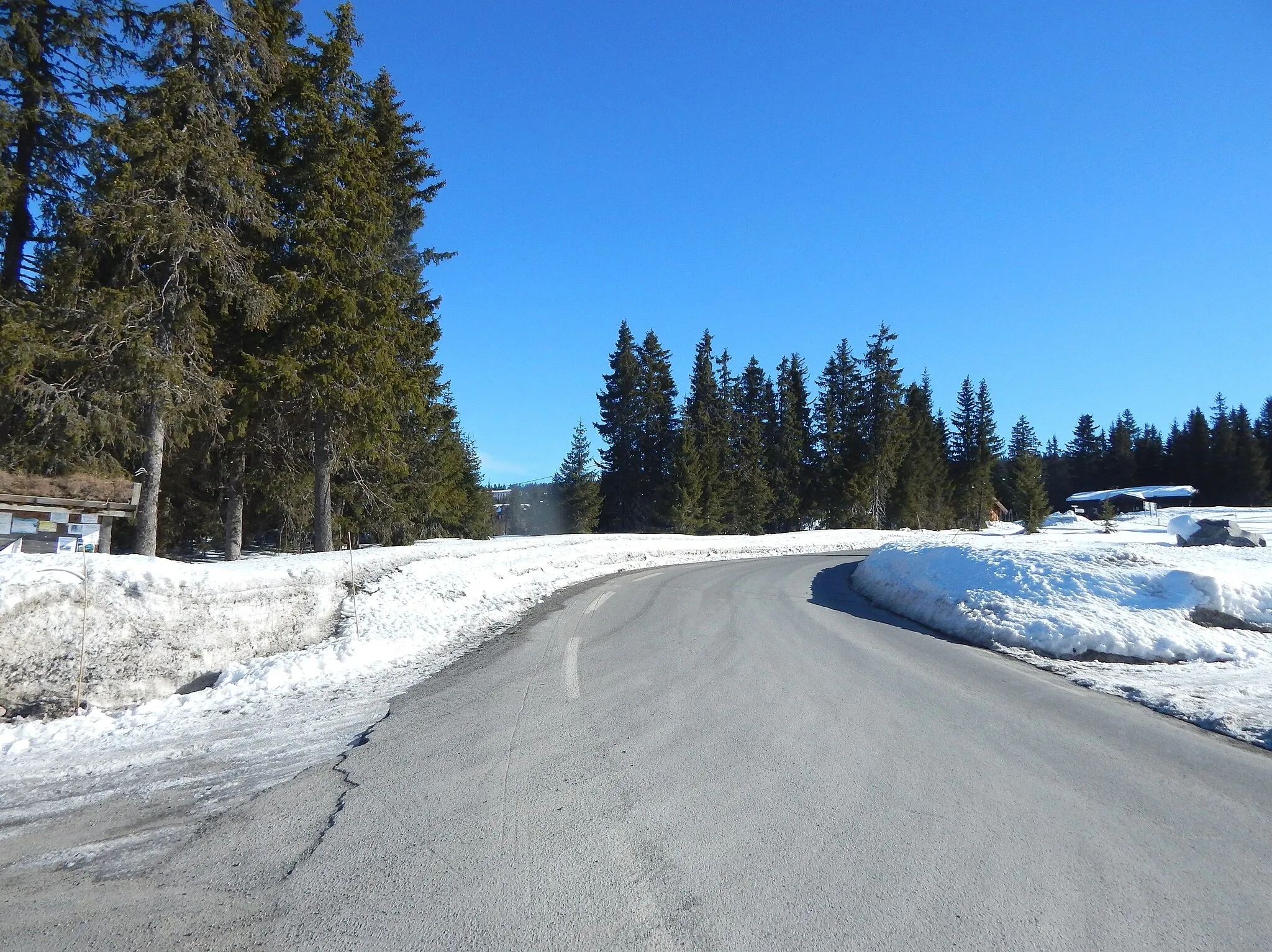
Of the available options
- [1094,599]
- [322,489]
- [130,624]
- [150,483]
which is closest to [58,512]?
[130,624]

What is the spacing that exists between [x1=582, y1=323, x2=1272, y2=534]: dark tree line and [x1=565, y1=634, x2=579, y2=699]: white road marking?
3989cm

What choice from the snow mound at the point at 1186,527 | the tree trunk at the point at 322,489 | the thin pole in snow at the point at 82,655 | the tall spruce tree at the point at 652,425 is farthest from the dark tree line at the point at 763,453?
the thin pole in snow at the point at 82,655

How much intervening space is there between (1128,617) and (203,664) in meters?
11.8

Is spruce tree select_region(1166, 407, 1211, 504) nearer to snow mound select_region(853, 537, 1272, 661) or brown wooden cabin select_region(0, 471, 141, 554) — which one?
snow mound select_region(853, 537, 1272, 661)

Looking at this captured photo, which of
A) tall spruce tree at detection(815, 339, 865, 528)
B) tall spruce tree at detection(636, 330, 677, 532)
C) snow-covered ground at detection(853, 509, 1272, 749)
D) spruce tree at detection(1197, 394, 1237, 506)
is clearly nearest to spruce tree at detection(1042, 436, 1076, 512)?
spruce tree at detection(1197, 394, 1237, 506)

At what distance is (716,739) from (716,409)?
53422 millimetres

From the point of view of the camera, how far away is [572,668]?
795 cm

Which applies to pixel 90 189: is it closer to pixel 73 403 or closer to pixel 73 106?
pixel 73 106

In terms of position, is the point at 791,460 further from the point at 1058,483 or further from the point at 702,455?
the point at 1058,483

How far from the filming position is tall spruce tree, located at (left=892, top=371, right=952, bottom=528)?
58.8m

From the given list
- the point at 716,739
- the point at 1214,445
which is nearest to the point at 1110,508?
the point at 1214,445

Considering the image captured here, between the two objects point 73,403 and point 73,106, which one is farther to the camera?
point 73,106

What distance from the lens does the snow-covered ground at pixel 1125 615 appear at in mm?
7234

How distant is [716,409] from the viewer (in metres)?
58.0
